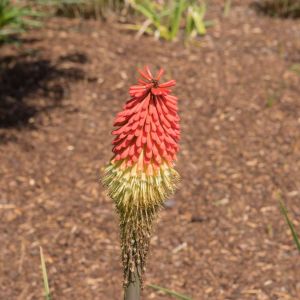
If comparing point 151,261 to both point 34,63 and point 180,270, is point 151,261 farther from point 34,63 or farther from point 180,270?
point 34,63

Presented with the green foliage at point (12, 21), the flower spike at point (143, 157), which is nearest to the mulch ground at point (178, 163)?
the green foliage at point (12, 21)

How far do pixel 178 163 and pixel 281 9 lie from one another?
313cm

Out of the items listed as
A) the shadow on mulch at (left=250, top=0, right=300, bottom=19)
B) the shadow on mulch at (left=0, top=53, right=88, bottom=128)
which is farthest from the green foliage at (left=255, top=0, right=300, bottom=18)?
the shadow on mulch at (left=0, top=53, right=88, bottom=128)

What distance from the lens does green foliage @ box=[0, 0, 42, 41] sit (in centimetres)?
669

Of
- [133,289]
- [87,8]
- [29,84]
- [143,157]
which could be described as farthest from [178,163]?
[143,157]

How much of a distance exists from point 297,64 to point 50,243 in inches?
131

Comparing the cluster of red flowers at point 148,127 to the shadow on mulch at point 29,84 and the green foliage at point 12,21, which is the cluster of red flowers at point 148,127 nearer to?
the shadow on mulch at point 29,84

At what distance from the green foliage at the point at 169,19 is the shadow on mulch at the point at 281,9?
0.85 meters

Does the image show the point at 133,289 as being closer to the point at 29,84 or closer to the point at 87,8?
the point at 29,84

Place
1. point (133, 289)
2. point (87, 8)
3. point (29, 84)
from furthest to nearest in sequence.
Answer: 1. point (87, 8)
2. point (29, 84)
3. point (133, 289)

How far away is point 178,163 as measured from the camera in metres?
5.52

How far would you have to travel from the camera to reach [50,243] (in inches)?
185

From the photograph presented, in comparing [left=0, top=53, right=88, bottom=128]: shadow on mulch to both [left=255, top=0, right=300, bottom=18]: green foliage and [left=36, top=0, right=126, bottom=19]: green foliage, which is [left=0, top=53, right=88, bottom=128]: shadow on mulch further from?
[left=255, top=0, right=300, bottom=18]: green foliage

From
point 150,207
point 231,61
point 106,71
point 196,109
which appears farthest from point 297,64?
point 150,207
